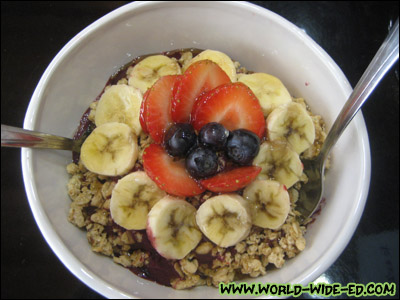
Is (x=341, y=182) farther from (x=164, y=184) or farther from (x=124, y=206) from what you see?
(x=124, y=206)

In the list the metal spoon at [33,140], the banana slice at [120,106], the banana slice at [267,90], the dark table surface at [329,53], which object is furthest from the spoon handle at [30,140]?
the banana slice at [267,90]

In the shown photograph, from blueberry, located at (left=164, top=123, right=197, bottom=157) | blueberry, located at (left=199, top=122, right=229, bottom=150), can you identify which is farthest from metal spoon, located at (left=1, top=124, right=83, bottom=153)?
blueberry, located at (left=199, top=122, right=229, bottom=150)

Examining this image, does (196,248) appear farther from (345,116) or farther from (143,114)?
(345,116)

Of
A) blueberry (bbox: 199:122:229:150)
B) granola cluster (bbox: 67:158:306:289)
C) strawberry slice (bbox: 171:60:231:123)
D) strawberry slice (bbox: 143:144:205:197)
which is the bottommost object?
granola cluster (bbox: 67:158:306:289)

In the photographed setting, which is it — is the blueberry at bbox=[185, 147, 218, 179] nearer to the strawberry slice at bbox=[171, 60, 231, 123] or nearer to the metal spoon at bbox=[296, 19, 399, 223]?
the strawberry slice at bbox=[171, 60, 231, 123]

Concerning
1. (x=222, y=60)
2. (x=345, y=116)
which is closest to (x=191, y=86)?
(x=222, y=60)

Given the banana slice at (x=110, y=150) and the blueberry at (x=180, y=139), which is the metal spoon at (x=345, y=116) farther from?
the banana slice at (x=110, y=150)
